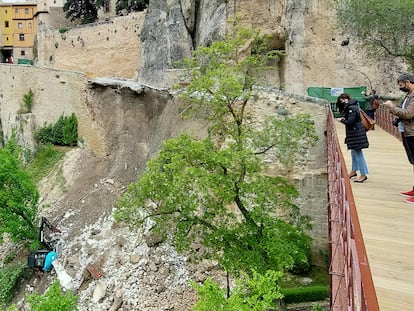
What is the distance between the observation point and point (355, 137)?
262 inches

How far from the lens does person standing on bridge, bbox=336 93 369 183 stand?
6547 millimetres

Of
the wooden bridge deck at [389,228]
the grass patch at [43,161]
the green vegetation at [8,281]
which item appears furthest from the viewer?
the grass patch at [43,161]

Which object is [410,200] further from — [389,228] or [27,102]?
[27,102]

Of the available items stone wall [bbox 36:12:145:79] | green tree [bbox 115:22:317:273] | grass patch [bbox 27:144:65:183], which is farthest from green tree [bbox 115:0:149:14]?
green tree [bbox 115:22:317:273]

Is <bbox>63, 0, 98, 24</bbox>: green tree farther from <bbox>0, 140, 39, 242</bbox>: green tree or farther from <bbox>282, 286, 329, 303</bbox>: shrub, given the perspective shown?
<bbox>282, 286, 329, 303</bbox>: shrub

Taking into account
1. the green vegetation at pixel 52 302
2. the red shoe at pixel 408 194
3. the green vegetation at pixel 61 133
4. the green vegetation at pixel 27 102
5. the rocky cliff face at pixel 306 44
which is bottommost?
the green vegetation at pixel 52 302

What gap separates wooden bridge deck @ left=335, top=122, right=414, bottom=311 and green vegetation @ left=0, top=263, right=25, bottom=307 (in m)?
12.8

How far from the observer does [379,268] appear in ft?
10.6

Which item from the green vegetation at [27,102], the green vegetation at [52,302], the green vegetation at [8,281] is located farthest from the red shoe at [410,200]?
the green vegetation at [27,102]

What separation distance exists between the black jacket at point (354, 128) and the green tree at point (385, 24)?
9.79 meters

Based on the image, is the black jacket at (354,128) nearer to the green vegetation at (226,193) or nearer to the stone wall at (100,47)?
the green vegetation at (226,193)

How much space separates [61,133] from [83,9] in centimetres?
2486

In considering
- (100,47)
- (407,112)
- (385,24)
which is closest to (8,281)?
(407,112)

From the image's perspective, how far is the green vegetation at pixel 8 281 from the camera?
14.2 metres
